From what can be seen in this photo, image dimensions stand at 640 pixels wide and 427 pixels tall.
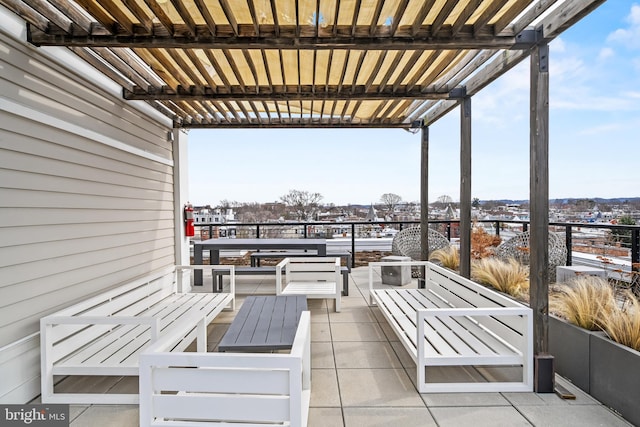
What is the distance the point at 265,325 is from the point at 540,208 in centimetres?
225

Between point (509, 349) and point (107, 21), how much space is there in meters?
3.65

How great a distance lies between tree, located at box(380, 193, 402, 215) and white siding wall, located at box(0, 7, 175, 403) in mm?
5345

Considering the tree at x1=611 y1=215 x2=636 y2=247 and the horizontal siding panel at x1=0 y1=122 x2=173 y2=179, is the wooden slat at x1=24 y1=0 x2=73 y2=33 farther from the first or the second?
the tree at x1=611 y1=215 x2=636 y2=247

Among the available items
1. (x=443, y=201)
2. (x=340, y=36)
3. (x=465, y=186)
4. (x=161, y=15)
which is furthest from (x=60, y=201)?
(x=443, y=201)

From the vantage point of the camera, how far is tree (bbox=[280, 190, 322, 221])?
8095mm

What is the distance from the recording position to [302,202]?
8.92 metres

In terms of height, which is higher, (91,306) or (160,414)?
(91,306)

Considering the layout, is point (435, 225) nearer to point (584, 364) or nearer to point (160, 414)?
point (584, 364)

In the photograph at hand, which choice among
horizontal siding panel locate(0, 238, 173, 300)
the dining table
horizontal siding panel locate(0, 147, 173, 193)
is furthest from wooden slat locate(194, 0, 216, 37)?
the dining table

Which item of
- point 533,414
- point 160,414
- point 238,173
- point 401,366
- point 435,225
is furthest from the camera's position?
point 238,173

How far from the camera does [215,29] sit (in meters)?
2.41

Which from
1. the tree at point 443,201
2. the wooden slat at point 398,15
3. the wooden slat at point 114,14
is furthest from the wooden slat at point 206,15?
the tree at point 443,201

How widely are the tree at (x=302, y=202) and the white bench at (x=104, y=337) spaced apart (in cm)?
471

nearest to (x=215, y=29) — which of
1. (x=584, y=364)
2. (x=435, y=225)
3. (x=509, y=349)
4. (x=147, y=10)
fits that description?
(x=147, y=10)
